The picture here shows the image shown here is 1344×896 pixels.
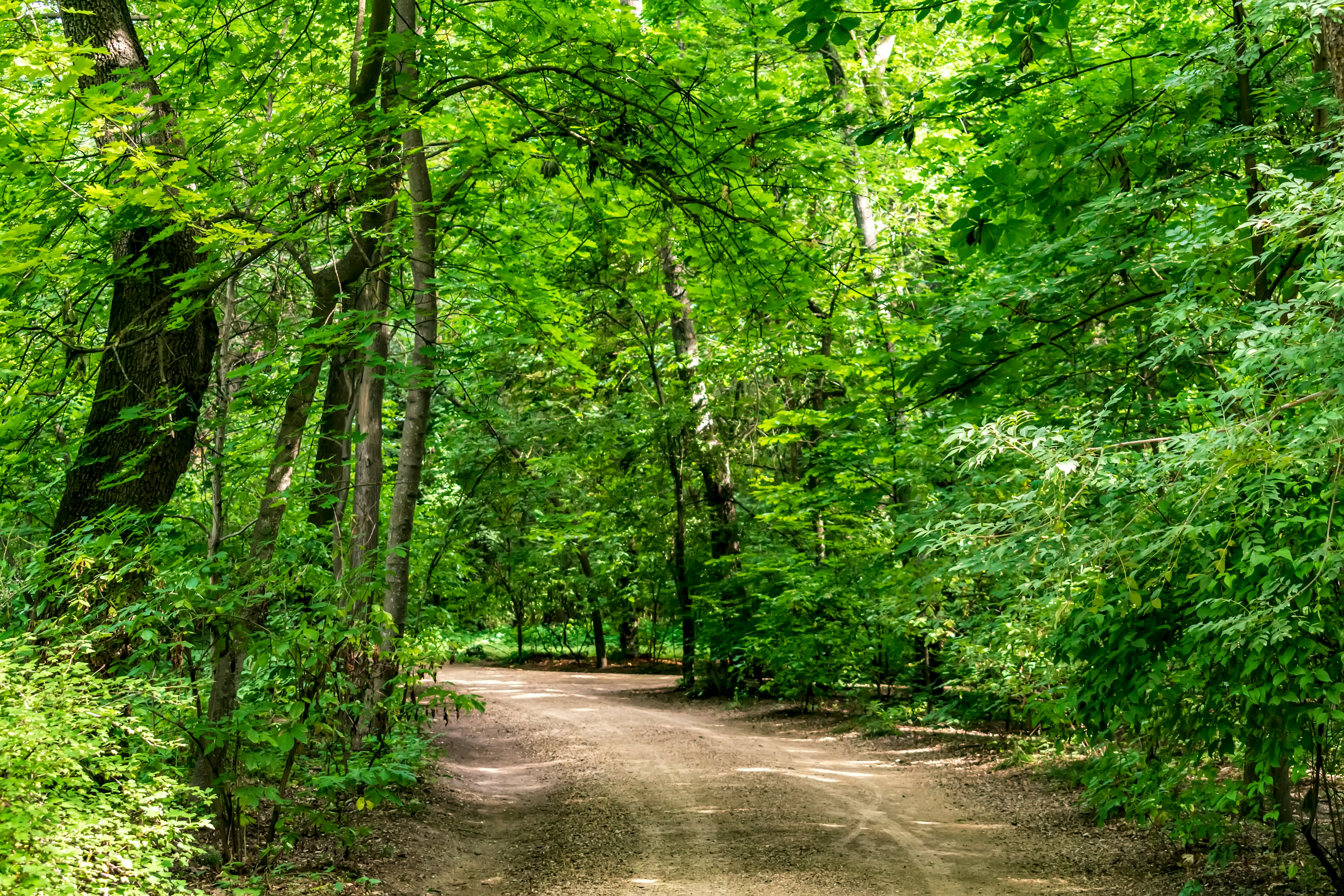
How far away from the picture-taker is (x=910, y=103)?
6.89 metres

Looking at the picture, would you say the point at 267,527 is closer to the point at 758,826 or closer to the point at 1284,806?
the point at 758,826

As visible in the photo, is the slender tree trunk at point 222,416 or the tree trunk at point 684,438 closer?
the slender tree trunk at point 222,416

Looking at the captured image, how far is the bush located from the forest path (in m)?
2.95

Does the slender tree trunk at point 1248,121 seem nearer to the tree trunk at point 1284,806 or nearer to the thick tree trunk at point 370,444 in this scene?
the tree trunk at point 1284,806

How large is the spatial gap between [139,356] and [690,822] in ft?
19.6

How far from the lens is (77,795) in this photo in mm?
4039

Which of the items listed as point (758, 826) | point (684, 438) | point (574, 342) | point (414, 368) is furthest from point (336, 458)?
point (684, 438)

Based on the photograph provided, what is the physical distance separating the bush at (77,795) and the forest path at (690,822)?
9.68 feet

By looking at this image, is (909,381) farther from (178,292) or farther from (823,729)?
(823,729)

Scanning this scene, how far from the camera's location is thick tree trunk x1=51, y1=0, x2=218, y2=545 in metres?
6.55

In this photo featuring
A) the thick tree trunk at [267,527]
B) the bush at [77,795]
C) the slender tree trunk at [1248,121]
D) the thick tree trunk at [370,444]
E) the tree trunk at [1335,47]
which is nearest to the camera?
the bush at [77,795]

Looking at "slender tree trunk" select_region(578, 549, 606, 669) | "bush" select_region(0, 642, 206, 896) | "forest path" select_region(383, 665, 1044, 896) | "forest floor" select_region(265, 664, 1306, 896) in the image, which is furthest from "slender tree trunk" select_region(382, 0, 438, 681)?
"slender tree trunk" select_region(578, 549, 606, 669)

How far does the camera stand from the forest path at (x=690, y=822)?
23.0 ft

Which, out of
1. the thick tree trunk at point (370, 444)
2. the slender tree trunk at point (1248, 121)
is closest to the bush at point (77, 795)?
the thick tree trunk at point (370, 444)
